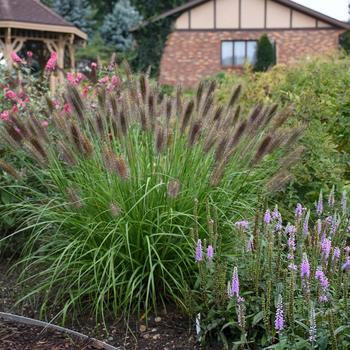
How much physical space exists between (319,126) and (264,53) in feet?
65.7

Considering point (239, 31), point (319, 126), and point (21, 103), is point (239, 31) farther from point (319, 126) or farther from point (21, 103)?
point (21, 103)

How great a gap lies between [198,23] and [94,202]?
74.4ft

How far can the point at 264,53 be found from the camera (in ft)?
78.6

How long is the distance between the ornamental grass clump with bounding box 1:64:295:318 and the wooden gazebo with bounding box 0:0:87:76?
11.0 metres

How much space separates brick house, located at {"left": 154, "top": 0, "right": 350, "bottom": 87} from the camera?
2445 centimetres

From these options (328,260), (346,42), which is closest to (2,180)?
(328,260)

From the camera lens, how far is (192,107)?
3.10 meters

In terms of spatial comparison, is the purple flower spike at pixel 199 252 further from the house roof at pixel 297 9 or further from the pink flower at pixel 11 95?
the house roof at pixel 297 9

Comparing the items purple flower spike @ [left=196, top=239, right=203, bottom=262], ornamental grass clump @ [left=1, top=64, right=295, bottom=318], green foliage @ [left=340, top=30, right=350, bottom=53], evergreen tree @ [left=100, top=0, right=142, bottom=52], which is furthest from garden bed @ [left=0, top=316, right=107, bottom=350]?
evergreen tree @ [left=100, top=0, right=142, bottom=52]

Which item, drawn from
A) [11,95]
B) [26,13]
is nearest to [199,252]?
[11,95]

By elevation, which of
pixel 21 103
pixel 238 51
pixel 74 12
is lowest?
pixel 21 103

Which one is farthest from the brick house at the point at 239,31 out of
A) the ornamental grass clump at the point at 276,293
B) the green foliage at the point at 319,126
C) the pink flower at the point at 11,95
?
the ornamental grass clump at the point at 276,293

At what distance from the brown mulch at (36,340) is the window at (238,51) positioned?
2295 centimetres

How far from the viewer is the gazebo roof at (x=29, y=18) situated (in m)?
13.9
